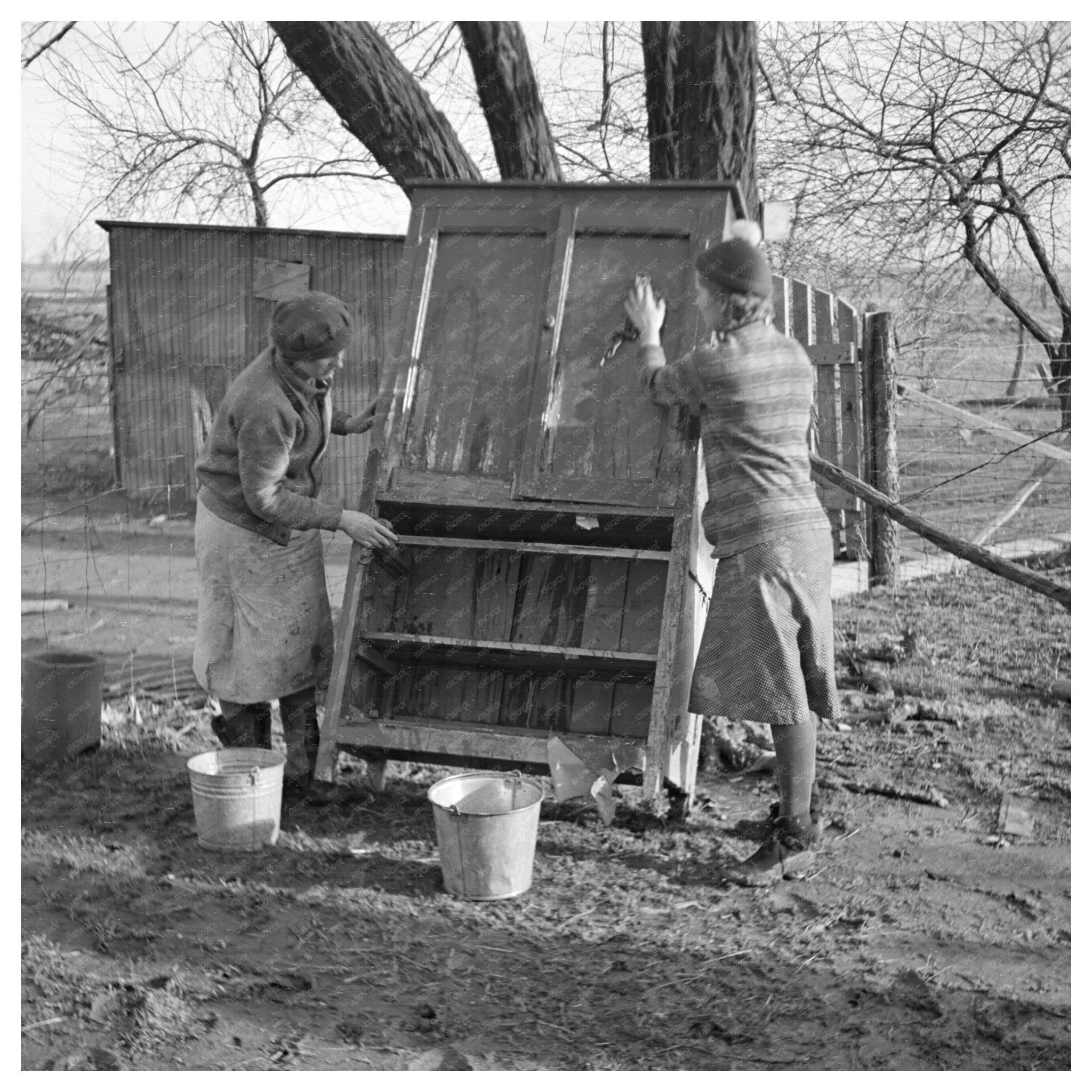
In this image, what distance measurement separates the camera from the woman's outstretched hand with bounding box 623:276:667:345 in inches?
172

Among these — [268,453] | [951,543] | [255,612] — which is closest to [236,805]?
[255,612]

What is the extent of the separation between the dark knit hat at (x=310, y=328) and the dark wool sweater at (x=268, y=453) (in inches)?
4.8

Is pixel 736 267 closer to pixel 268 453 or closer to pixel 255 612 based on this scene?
pixel 268 453

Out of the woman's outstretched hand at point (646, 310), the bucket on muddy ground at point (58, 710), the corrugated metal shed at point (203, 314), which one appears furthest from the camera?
the corrugated metal shed at point (203, 314)

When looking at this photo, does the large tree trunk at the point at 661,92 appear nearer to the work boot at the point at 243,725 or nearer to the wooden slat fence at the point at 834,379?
the wooden slat fence at the point at 834,379

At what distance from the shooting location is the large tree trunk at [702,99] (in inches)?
223

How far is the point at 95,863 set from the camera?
4.16m

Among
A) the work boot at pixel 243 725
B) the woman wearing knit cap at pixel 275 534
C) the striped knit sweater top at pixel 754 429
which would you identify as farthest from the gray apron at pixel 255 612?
the striped knit sweater top at pixel 754 429

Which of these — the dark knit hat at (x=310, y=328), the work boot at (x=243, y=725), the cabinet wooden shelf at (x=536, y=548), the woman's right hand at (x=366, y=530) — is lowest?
the work boot at (x=243, y=725)

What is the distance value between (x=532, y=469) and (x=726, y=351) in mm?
1045

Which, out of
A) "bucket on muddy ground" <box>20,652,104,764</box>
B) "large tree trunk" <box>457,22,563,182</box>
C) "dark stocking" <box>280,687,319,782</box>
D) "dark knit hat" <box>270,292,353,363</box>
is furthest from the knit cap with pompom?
"bucket on muddy ground" <box>20,652,104,764</box>

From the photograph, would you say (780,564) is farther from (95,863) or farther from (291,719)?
(95,863)

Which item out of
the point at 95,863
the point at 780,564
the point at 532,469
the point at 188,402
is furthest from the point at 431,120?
the point at 188,402

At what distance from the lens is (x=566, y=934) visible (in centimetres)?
367
